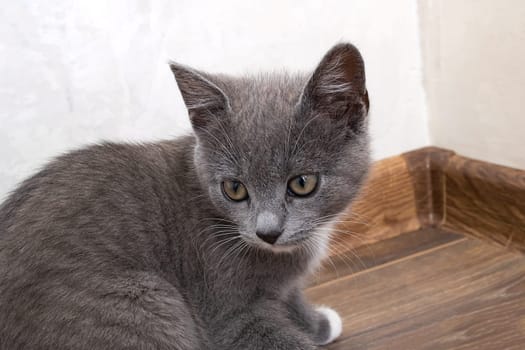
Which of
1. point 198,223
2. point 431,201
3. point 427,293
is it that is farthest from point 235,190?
point 431,201

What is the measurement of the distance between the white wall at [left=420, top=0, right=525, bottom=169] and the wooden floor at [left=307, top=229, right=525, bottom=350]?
0.26 m

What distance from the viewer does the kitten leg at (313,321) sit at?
4.23 feet

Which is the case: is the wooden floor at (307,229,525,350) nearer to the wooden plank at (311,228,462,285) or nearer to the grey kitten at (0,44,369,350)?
the wooden plank at (311,228,462,285)

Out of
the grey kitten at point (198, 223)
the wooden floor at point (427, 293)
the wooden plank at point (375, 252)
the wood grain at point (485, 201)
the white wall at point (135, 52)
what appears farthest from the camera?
the wooden plank at point (375, 252)

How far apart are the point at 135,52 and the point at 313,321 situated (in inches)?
28.9

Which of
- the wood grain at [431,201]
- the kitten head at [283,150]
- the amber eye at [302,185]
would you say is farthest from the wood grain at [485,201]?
the amber eye at [302,185]

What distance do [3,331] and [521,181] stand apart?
45.0 inches

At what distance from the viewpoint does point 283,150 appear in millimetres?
1099

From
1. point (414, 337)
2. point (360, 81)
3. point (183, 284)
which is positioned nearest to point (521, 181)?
point (414, 337)

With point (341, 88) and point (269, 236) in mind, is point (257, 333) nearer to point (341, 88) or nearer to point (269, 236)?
point (269, 236)

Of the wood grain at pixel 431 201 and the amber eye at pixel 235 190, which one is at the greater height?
the amber eye at pixel 235 190

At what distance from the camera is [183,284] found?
1168 millimetres

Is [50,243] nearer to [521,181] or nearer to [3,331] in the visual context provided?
[3,331]

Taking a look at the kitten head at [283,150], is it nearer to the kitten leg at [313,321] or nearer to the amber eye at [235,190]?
the amber eye at [235,190]
